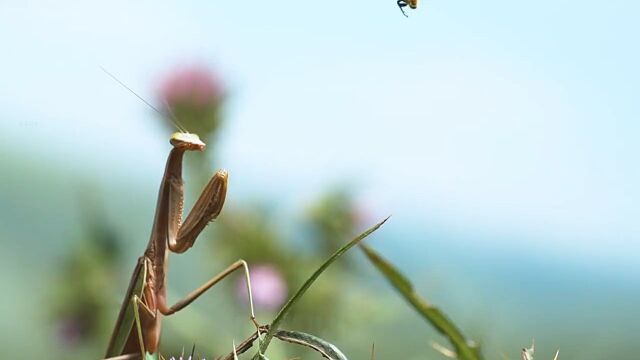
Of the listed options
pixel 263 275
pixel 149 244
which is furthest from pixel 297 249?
pixel 149 244

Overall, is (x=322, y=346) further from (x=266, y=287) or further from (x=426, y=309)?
(x=266, y=287)

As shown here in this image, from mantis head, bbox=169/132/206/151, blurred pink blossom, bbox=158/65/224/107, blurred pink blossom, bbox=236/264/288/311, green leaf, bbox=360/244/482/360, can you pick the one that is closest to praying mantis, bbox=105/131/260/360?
mantis head, bbox=169/132/206/151

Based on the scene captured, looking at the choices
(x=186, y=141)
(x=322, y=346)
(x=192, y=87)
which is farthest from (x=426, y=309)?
(x=192, y=87)

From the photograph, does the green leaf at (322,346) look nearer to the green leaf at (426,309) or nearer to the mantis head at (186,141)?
the green leaf at (426,309)

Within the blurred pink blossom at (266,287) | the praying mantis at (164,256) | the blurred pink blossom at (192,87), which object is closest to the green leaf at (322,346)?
the praying mantis at (164,256)

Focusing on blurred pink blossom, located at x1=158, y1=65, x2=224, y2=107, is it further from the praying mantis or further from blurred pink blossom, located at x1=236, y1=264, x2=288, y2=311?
the praying mantis
